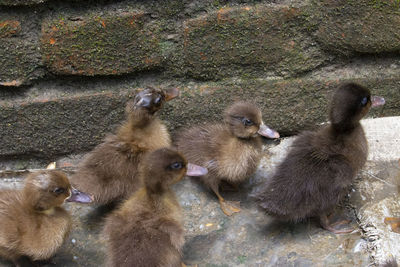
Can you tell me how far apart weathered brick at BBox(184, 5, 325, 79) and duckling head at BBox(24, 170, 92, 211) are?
1087 millimetres

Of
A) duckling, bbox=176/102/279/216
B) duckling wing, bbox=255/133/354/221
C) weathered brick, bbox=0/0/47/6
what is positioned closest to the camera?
duckling wing, bbox=255/133/354/221

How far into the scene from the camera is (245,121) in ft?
10.0

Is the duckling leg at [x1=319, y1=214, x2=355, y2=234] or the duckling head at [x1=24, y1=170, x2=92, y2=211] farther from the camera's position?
the duckling leg at [x1=319, y1=214, x2=355, y2=234]

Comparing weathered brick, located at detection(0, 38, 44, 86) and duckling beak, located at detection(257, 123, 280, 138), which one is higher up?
weathered brick, located at detection(0, 38, 44, 86)

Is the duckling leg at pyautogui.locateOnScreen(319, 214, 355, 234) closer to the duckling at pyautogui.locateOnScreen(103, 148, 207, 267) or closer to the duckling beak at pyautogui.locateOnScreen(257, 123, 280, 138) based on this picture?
the duckling beak at pyautogui.locateOnScreen(257, 123, 280, 138)

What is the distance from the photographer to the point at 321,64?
10.8 feet

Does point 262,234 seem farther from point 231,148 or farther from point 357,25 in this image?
point 357,25

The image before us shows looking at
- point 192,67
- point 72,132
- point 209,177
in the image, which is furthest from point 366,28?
point 72,132

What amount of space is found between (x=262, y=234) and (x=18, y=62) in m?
1.74

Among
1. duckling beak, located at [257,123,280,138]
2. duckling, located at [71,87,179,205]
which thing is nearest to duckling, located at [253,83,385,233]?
duckling beak, located at [257,123,280,138]

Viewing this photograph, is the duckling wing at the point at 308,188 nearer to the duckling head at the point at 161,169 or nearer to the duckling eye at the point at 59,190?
the duckling head at the point at 161,169

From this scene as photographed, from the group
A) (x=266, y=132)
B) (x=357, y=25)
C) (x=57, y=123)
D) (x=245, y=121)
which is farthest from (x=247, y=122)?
(x=57, y=123)

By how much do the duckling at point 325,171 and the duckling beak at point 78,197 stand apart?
3.05ft

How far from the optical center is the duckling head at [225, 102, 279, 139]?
3057mm
